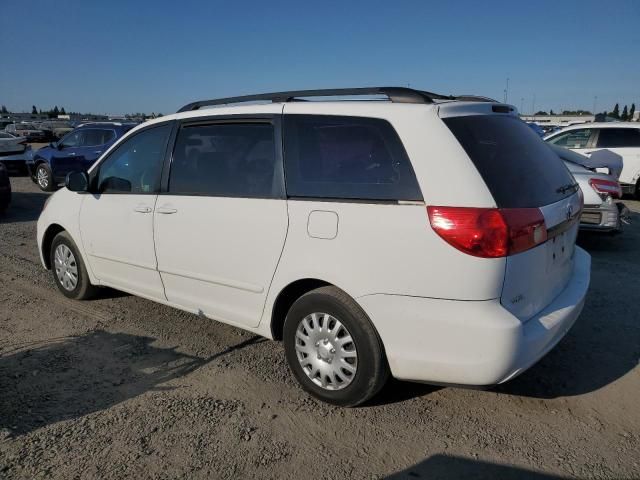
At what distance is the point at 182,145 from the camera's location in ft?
13.1

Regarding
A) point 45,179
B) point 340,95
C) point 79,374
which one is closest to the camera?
point 340,95

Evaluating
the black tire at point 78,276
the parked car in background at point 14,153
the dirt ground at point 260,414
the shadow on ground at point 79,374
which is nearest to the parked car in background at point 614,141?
the dirt ground at point 260,414

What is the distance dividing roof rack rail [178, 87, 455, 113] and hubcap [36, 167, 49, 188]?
36.3 feet

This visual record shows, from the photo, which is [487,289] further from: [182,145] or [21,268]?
[21,268]

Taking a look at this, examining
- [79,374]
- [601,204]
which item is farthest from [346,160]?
[601,204]

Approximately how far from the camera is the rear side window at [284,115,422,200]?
2.86 metres

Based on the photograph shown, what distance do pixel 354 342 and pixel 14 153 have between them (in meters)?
15.4

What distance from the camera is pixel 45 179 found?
534 inches

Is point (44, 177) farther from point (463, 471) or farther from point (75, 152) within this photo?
point (463, 471)

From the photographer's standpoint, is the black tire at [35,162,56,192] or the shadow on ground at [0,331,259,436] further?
the black tire at [35,162,56,192]

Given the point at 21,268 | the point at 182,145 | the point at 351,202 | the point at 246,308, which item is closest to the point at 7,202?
the point at 21,268

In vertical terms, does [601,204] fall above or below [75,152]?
below

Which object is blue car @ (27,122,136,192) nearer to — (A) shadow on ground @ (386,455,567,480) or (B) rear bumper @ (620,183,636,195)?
(B) rear bumper @ (620,183,636,195)

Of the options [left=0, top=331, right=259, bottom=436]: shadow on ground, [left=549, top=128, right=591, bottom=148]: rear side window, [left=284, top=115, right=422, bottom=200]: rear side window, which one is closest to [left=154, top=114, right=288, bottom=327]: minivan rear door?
[left=284, top=115, right=422, bottom=200]: rear side window
